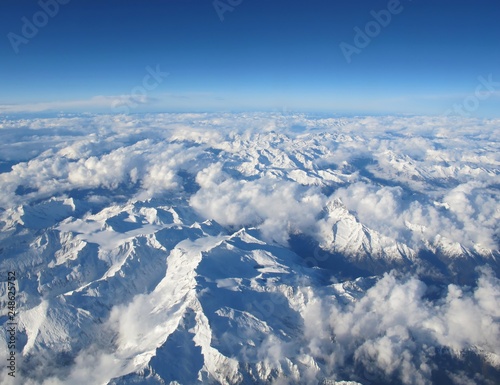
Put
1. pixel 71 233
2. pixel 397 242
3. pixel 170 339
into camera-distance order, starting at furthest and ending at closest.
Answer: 1. pixel 397 242
2. pixel 71 233
3. pixel 170 339

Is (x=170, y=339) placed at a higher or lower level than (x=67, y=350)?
higher

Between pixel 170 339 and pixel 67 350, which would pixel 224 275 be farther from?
pixel 67 350

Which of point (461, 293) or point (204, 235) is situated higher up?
point (204, 235)

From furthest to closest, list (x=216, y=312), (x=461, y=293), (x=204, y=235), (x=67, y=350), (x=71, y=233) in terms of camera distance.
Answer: (x=204, y=235), (x=71, y=233), (x=461, y=293), (x=216, y=312), (x=67, y=350)

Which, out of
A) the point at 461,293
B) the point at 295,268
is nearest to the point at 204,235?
the point at 295,268

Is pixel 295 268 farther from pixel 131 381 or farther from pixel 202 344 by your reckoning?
pixel 131 381

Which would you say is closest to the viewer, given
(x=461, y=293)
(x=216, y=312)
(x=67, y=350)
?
(x=67, y=350)

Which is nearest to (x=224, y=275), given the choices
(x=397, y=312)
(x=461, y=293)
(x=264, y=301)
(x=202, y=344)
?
(x=264, y=301)

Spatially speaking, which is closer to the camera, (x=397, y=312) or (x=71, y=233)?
(x=397, y=312)

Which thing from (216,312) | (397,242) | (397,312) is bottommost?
(397,242)
